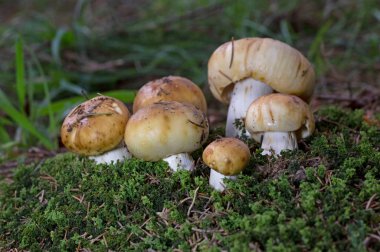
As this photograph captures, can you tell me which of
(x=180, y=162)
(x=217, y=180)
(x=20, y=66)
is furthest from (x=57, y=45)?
(x=217, y=180)

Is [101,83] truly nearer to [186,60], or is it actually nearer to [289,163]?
[186,60]

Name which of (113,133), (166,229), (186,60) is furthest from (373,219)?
(186,60)

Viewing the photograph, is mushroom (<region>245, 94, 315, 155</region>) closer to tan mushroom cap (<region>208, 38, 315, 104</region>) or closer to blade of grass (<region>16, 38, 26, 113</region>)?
tan mushroom cap (<region>208, 38, 315, 104</region>)

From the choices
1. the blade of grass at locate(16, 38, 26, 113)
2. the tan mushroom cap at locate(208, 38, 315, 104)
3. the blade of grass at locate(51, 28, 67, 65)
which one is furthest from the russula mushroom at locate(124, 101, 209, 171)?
the blade of grass at locate(51, 28, 67, 65)

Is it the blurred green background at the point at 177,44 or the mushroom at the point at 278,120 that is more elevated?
the mushroom at the point at 278,120

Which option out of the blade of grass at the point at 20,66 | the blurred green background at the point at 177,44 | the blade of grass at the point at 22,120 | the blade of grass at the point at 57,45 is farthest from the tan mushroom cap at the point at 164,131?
the blade of grass at the point at 57,45

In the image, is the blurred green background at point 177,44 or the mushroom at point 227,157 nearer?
the mushroom at point 227,157

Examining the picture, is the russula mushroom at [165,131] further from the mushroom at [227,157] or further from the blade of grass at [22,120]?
the blade of grass at [22,120]
